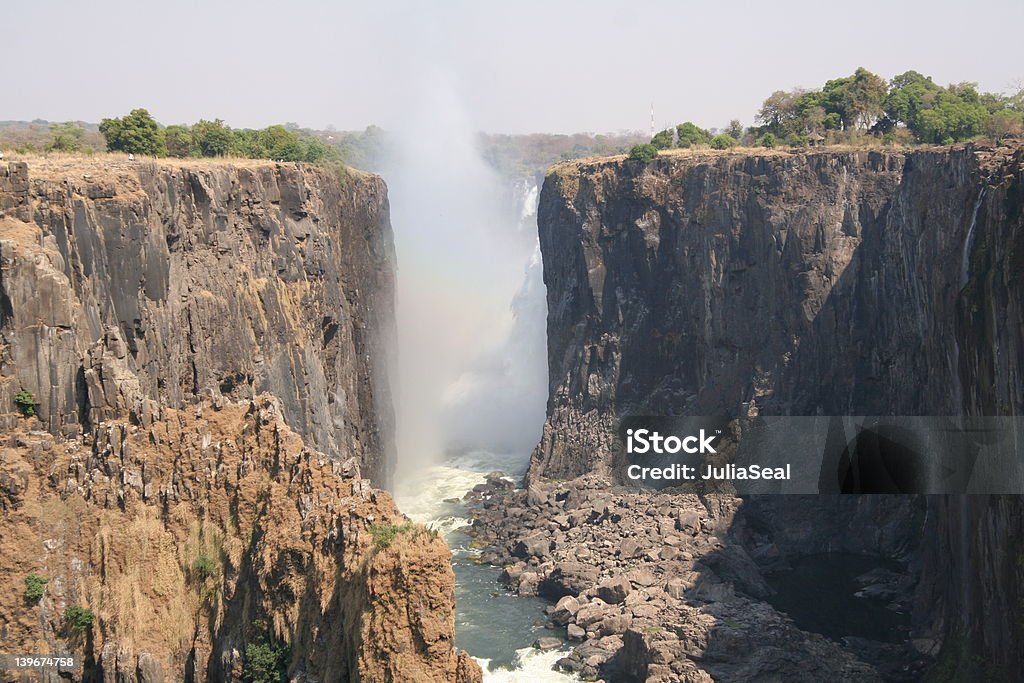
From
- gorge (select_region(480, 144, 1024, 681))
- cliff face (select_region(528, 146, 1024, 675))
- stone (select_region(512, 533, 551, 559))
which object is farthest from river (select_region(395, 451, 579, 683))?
cliff face (select_region(528, 146, 1024, 675))

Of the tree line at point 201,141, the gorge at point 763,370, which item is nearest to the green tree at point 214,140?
the tree line at point 201,141

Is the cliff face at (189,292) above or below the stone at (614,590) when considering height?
above

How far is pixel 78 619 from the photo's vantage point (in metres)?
42.5

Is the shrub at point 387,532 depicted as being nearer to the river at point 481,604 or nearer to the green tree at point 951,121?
the river at point 481,604

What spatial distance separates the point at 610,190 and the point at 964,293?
41.0 m

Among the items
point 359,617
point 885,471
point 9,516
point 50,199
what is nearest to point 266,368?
point 50,199

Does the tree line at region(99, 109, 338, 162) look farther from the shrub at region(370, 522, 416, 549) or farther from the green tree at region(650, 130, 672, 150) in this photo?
the shrub at region(370, 522, 416, 549)

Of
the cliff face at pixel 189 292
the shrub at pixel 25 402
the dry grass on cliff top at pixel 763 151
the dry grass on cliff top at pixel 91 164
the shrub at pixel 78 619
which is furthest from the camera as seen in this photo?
the dry grass on cliff top at pixel 763 151

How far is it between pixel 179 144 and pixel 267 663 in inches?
1774

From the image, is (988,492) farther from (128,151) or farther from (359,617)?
(128,151)

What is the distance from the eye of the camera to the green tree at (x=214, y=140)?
3059 inches

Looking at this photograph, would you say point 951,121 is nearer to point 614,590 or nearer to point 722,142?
point 722,142

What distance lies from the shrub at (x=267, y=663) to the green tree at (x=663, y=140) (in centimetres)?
6694

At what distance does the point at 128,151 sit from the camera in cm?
7156
